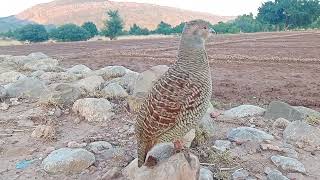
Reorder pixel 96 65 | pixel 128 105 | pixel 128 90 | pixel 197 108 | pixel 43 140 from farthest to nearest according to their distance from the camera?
1. pixel 96 65
2. pixel 128 90
3. pixel 128 105
4. pixel 43 140
5. pixel 197 108

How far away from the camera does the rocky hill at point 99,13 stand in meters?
121

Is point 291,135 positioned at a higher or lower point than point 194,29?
lower

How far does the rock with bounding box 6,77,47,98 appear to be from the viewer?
9008 millimetres

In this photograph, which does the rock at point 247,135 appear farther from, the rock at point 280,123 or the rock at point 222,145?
the rock at point 280,123

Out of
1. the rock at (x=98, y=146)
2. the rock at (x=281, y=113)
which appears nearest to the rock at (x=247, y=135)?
the rock at (x=281, y=113)

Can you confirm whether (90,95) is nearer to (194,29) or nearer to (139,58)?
(194,29)

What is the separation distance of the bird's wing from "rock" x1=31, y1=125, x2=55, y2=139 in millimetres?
2845

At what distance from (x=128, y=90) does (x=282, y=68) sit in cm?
1074

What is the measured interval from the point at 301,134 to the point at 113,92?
395 centimetres

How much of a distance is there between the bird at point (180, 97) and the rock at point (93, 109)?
9.56ft

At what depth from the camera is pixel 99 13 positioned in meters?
126

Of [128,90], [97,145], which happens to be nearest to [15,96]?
[128,90]

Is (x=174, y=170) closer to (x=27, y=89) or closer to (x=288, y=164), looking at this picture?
(x=288, y=164)

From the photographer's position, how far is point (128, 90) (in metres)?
9.63
